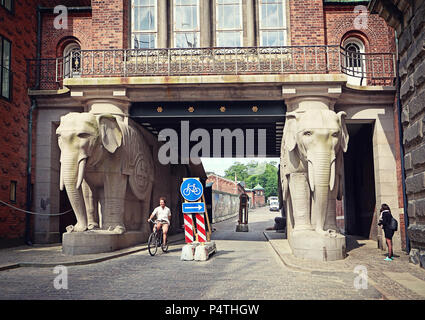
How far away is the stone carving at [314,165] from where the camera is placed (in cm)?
1093

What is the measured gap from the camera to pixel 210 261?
10.9m

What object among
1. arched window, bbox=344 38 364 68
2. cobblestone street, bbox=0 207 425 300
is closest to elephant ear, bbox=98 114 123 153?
cobblestone street, bbox=0 207 425 300

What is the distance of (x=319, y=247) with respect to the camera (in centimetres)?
1081

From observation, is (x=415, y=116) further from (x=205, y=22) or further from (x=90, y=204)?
(x=90, y=204)

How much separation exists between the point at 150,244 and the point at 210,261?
204 cm

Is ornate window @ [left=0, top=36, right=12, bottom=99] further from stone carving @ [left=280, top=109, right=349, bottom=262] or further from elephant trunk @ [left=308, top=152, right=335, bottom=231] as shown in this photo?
elephant trunk @ [left=308, top=152, right=335, bottom=231]

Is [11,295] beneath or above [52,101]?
beneath

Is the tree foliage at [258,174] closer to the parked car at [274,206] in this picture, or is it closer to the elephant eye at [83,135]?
the parked car at [274,206]

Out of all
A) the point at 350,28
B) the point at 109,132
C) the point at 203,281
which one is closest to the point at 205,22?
the point at 350,28

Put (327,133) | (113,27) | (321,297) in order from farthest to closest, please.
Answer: (113,27) → (327,133) → (321,297)

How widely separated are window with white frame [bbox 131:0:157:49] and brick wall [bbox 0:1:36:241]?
3.94 m

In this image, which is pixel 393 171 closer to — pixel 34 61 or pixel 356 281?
pixel 356 281

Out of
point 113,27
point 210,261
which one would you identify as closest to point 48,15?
point 113,27

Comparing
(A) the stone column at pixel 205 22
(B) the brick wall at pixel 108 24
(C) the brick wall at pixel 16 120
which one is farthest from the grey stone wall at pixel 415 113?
(C) the brick wall at pixel 16 120
